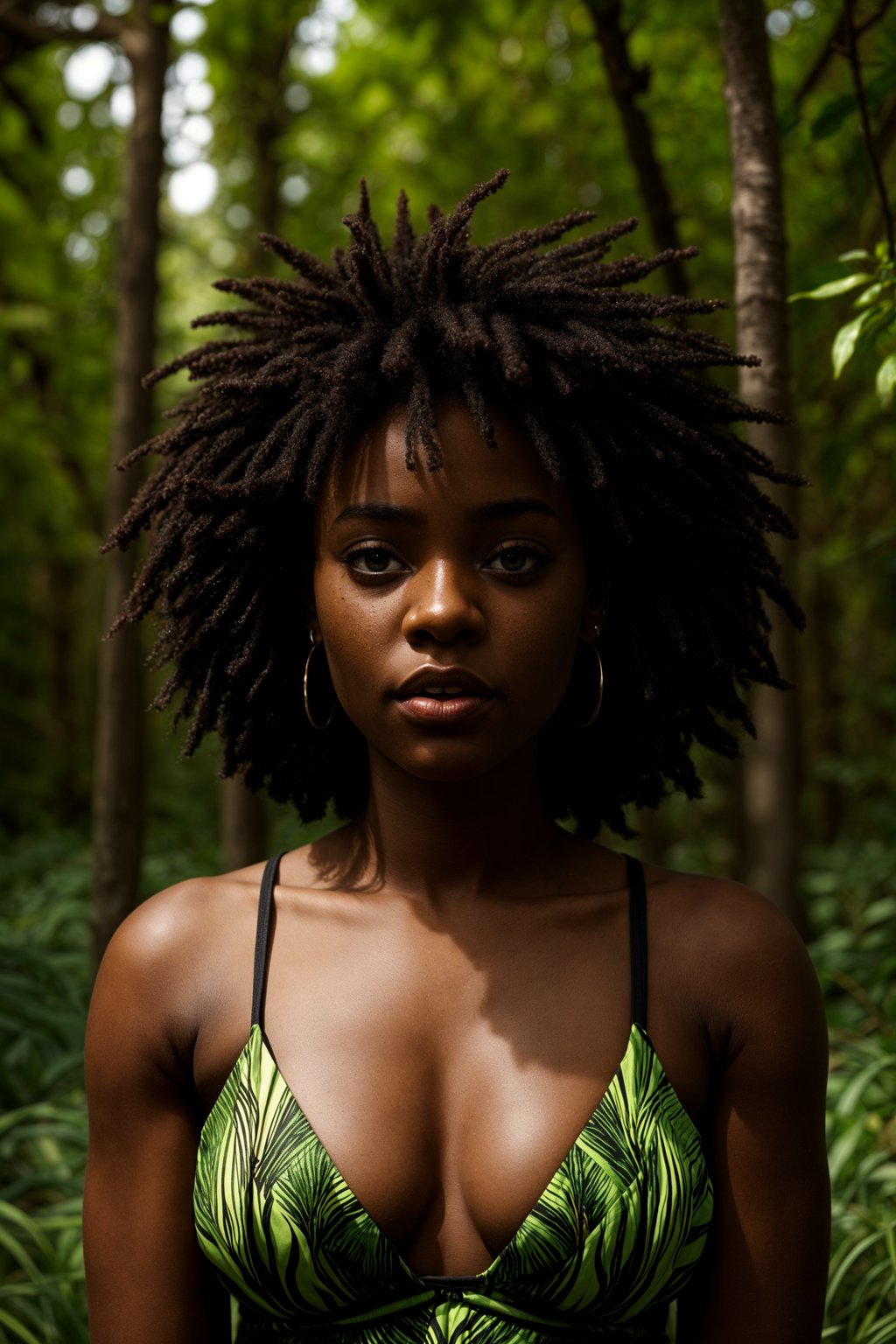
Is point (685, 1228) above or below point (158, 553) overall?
below

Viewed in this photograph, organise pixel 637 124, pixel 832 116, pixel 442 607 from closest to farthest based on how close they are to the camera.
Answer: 1. pixel 442 607
2. pixel 832 116
3. pixel 637 124

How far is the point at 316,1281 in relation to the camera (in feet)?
5.94

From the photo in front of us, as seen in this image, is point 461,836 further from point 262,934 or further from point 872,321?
point 872,321

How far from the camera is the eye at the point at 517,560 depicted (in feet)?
6.08

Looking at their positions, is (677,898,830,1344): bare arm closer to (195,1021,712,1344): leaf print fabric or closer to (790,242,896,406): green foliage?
(195,1021,712,1344): leaf print fabric

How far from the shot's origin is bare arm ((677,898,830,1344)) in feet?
6.22

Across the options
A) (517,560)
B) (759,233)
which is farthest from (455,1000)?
(759,233)

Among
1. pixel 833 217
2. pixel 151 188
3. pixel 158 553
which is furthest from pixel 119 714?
pixel 833 217

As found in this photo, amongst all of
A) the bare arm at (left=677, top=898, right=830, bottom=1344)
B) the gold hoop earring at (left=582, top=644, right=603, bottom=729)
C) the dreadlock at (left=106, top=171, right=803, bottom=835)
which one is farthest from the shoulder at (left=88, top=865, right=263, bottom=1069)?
the bare arm at (left=677, top=898, right=830, bottom=1344)

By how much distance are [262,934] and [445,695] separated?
48 cm

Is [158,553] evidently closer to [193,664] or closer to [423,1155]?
[193,664]

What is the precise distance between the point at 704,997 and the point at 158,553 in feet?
3.49

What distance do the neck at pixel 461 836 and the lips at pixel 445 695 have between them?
24 centimetres

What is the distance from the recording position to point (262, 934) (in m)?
2.01
